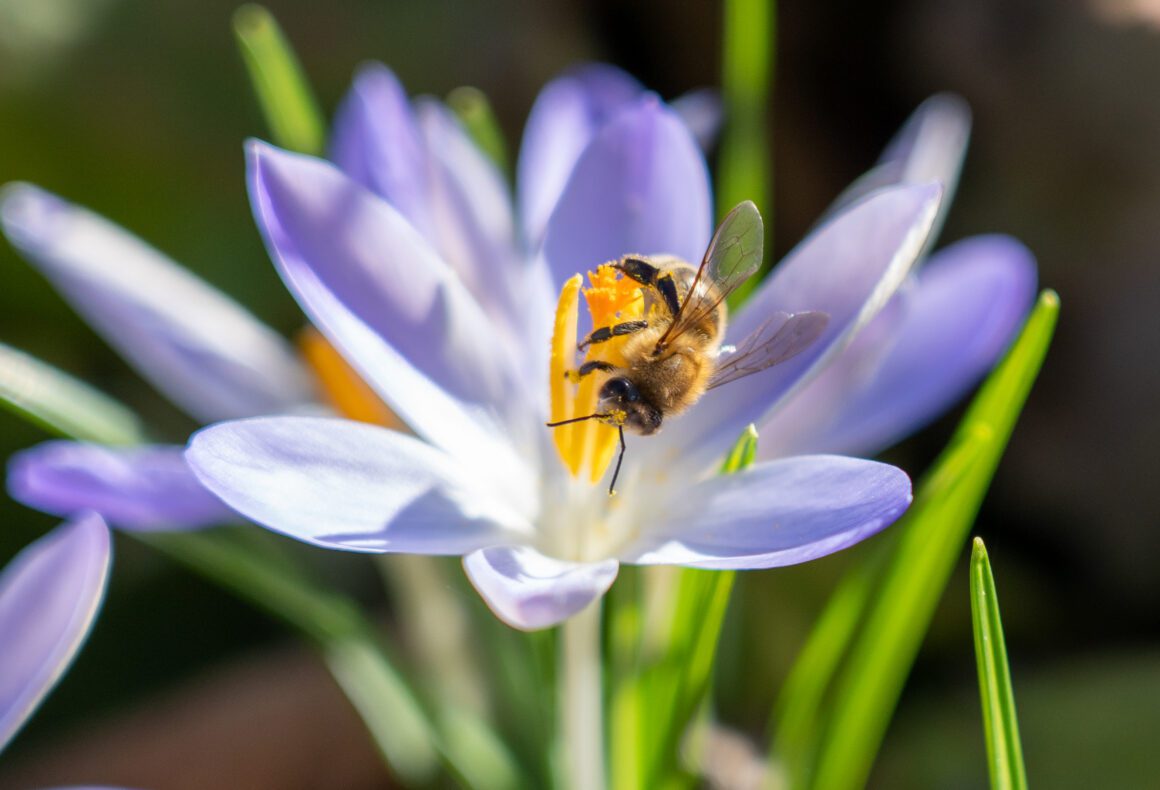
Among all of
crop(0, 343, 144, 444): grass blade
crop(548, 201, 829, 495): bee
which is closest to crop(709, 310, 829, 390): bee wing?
crop(548, 201, 829, 495): bee

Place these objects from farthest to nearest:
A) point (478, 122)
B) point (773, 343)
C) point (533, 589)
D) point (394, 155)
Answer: point (478, 122) → point (394, 155) → point (773, 343) → point (533, 589)

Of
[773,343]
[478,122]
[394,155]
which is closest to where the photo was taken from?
[773,343]

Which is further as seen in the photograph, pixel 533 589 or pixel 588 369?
pixel 588 369

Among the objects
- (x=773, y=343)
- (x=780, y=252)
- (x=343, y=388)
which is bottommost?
(x=780, y=252)

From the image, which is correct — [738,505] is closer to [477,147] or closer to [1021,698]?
[477,147]

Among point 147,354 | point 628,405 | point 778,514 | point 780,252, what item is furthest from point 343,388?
point 780,252

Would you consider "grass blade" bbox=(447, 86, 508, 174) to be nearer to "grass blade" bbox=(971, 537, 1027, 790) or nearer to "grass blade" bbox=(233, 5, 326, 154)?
"grass blade" bbox=(233, 5, 326, 154)

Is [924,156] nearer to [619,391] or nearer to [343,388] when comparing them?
[619,391]

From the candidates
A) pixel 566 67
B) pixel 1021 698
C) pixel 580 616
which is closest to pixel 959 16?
pixel 566 67
